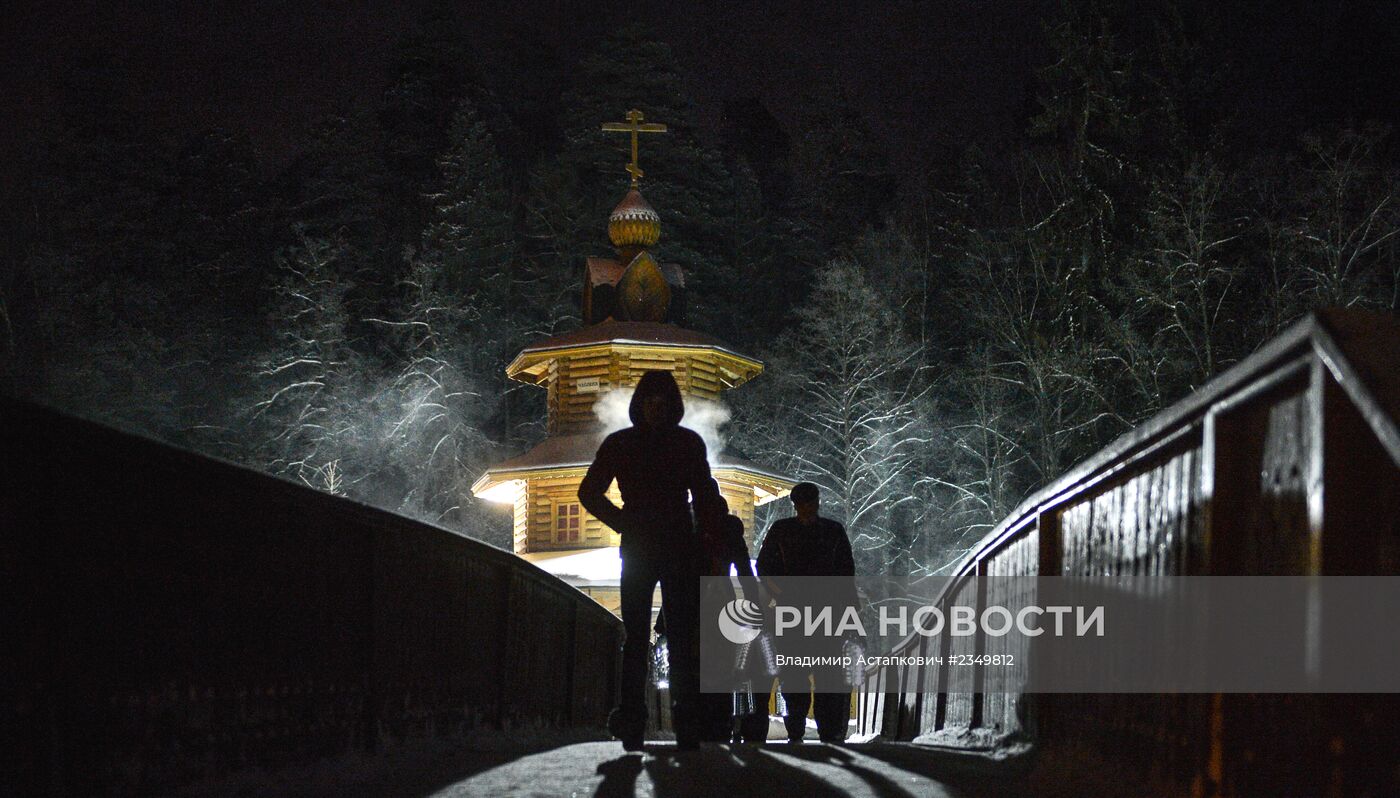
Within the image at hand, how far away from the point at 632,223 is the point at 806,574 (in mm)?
34302

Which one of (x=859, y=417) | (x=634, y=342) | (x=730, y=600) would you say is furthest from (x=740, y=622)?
(x=859, y=417)

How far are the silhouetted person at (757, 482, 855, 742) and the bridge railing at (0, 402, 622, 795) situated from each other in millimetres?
3461

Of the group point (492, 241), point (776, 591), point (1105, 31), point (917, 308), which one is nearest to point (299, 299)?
point (492, 241)

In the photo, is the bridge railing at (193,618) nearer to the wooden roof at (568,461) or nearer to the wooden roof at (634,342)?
the wooden roof at (568,461)

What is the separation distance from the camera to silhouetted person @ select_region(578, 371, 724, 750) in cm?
926

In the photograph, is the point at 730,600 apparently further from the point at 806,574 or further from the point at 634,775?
the point at 634,775

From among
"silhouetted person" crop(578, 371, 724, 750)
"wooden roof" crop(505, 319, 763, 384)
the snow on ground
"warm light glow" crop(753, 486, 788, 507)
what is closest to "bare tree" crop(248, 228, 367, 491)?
"wooden roof" crop(505, 319, 763, 384)

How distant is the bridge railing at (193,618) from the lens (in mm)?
4859

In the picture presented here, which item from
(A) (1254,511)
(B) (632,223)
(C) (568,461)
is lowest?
(A) (1254,511)

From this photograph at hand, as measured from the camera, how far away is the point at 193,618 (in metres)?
5.86

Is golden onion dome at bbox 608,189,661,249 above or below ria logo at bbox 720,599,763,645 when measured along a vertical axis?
above

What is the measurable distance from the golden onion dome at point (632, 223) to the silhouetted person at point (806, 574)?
33849 millimetres

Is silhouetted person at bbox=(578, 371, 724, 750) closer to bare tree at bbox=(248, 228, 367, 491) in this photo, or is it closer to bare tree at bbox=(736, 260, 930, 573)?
bare tree at bbox=(736, 260, 930, 573)

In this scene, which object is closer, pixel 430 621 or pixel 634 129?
pixel 430 621
